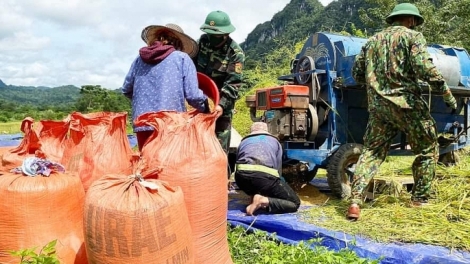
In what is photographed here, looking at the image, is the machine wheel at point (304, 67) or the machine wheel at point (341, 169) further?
the machine wheel at point (304, 67)

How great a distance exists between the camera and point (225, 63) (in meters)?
4.29

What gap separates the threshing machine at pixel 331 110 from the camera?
4996 millimetres

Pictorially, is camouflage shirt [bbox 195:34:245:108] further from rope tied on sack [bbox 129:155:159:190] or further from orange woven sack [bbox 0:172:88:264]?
orange woven sack [bbox 0:172:88:264]

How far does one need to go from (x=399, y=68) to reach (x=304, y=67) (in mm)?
1805

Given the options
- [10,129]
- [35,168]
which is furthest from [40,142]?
[10,129]

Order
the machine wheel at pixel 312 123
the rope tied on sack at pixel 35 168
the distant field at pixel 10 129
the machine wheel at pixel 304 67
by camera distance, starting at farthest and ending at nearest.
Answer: the distant field at pixel 10 129
the machine wheel at pixel 304 67
the machine wheel at pixel 312 123
the rope tied on sack at pixel 35 168

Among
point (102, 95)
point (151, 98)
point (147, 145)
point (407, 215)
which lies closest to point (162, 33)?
point (151, 98)

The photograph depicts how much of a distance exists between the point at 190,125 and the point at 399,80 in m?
2.04

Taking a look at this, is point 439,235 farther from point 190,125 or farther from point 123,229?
point 123,229

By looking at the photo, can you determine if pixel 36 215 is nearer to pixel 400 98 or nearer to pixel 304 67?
pixel 400 98

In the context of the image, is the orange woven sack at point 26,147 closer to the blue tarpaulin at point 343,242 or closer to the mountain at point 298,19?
the blue tarpaulin at point 343,242

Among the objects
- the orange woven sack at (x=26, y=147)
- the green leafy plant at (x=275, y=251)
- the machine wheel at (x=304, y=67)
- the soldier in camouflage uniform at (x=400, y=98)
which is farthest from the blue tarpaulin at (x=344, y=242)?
the machine wheel at (x=304, y=67)

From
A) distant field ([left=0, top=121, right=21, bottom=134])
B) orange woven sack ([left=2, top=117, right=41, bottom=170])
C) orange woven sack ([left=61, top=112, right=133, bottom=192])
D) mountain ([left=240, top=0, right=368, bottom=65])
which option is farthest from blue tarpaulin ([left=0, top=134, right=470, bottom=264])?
mountain ([left=240, top=0, right=368, bottom=65])

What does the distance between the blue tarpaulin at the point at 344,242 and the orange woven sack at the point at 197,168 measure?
0.90 meters
